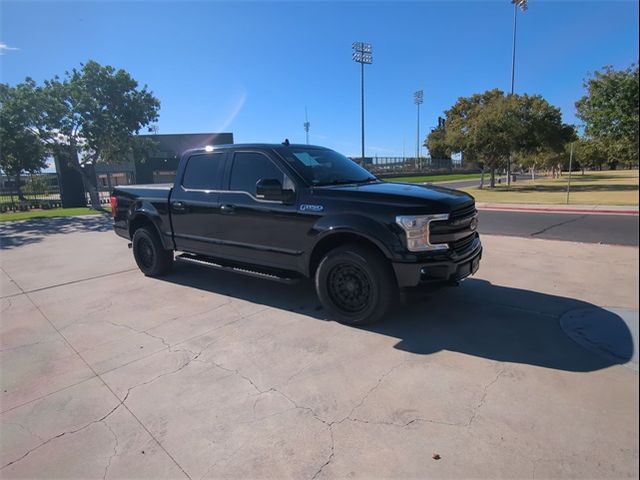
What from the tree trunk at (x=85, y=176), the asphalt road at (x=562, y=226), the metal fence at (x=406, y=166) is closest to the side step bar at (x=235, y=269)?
the asphalt road at (x=562, y=226)

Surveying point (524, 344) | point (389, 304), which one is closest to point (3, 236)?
point (389, 304)

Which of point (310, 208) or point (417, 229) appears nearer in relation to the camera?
point (417, 229)

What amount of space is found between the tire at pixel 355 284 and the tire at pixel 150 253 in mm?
3282

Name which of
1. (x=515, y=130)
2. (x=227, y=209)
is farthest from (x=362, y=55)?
(x=227, y=209)

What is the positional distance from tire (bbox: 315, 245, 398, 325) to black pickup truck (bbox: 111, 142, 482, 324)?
11mm

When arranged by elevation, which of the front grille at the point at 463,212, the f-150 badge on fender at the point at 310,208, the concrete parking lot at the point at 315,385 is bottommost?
the concrete parking lot at the point at 315,385

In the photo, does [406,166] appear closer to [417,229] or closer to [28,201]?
[28,201]

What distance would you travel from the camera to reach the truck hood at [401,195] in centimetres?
407

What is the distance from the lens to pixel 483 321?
14.6ft

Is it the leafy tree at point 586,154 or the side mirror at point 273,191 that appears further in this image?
the side mirror at point 273,191

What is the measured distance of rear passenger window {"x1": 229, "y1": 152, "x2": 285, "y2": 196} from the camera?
5.08 metres

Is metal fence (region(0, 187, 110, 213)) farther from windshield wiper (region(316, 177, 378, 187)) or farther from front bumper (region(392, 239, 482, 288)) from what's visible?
front bumper (region(392, 239, 482, 288))

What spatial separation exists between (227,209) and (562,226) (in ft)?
31.6

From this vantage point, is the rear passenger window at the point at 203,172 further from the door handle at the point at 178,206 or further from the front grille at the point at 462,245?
the front grille at the point at 462,245
